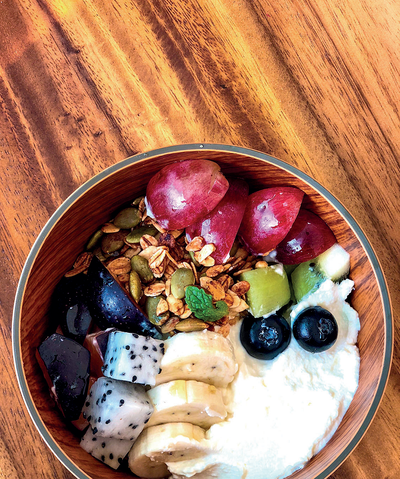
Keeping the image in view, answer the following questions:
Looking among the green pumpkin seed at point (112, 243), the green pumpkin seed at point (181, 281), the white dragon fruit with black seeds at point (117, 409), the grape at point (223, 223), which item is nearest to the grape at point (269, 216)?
the grape at point (223, 223)

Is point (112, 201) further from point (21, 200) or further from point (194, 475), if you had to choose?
point (194, 475)

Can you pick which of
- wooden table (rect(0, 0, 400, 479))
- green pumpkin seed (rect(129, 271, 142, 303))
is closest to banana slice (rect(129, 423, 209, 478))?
green pumpkin seed (rect(129, 271, 142, 303))

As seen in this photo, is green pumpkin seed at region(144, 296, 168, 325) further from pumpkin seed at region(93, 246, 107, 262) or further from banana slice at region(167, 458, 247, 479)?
banana slice at region(167, 458, 247, 479)

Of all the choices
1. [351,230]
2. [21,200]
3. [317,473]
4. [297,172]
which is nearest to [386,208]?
[351,230]

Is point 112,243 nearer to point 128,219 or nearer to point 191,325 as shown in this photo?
point 128,219

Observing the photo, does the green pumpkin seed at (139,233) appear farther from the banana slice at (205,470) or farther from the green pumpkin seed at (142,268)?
the banana slice at (205,470)

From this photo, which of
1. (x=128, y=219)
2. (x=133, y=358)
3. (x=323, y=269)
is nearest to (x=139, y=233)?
(x=128, y=219)
